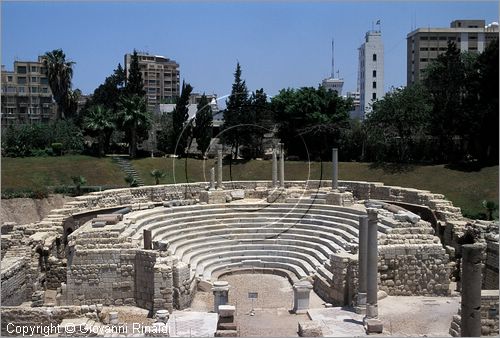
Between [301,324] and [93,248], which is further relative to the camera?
[93,248]

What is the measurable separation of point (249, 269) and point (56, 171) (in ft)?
83.3

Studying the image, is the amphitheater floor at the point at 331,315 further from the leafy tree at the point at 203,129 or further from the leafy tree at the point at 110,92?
the leafy tree at the point at 110,92

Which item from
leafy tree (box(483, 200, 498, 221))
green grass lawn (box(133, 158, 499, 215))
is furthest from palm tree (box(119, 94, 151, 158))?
leafy tree (box(483, 200, 498, 221))

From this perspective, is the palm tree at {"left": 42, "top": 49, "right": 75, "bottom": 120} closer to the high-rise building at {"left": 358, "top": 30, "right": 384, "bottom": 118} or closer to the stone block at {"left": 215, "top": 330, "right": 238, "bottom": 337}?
the high-rise building at {"left": 358, "top": 30, "right": 384, "bottom": 118}

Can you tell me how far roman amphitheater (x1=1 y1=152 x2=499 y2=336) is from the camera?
16.4 m

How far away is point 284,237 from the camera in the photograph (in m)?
27.7

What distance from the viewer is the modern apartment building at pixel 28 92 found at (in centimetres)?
8581

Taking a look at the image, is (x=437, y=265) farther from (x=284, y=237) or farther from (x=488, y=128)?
(x=488, y=128)

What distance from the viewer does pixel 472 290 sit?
12859 millimetres

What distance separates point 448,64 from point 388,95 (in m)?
6.27

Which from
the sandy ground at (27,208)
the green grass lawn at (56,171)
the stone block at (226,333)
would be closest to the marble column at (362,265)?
the stone block at (226,333)

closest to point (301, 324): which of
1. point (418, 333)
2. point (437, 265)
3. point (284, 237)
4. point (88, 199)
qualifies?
point (418, 333)

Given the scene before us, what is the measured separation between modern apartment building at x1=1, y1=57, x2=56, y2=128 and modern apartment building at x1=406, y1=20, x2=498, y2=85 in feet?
183

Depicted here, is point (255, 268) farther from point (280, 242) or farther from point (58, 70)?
point (58, 70)
